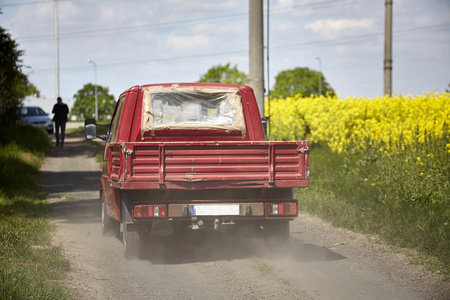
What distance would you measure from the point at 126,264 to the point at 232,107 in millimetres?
2433

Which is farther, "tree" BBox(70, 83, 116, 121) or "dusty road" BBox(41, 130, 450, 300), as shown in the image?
"tree" BBox(70, 83, 116, 121)

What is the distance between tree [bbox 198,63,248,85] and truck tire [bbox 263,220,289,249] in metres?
35.2

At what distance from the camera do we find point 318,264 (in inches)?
282

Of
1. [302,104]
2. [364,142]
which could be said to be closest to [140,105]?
[364,142]

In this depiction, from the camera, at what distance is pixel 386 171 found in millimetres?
11773

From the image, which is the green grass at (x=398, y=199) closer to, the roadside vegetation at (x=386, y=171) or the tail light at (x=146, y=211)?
the roadside vegetation at (x=386, y=171)

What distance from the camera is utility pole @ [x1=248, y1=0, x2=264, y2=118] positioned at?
13555mm

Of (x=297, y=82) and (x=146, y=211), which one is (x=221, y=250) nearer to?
(x=146, y=211)

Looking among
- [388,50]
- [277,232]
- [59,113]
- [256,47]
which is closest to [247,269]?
[277,232]

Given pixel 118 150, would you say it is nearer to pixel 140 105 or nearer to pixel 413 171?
pixel 140 105

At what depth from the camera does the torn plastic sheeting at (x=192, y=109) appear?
8.03m

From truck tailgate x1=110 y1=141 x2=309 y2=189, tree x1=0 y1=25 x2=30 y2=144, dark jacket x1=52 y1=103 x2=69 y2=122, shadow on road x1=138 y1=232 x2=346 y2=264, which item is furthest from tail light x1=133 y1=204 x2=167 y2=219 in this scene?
dark jacket x1=52 y1=103 x2=69 y2=122

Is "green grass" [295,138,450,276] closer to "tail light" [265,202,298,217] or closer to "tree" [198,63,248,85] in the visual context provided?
"tail light" [265,202,298,217]

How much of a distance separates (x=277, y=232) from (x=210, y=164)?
1.41 m
